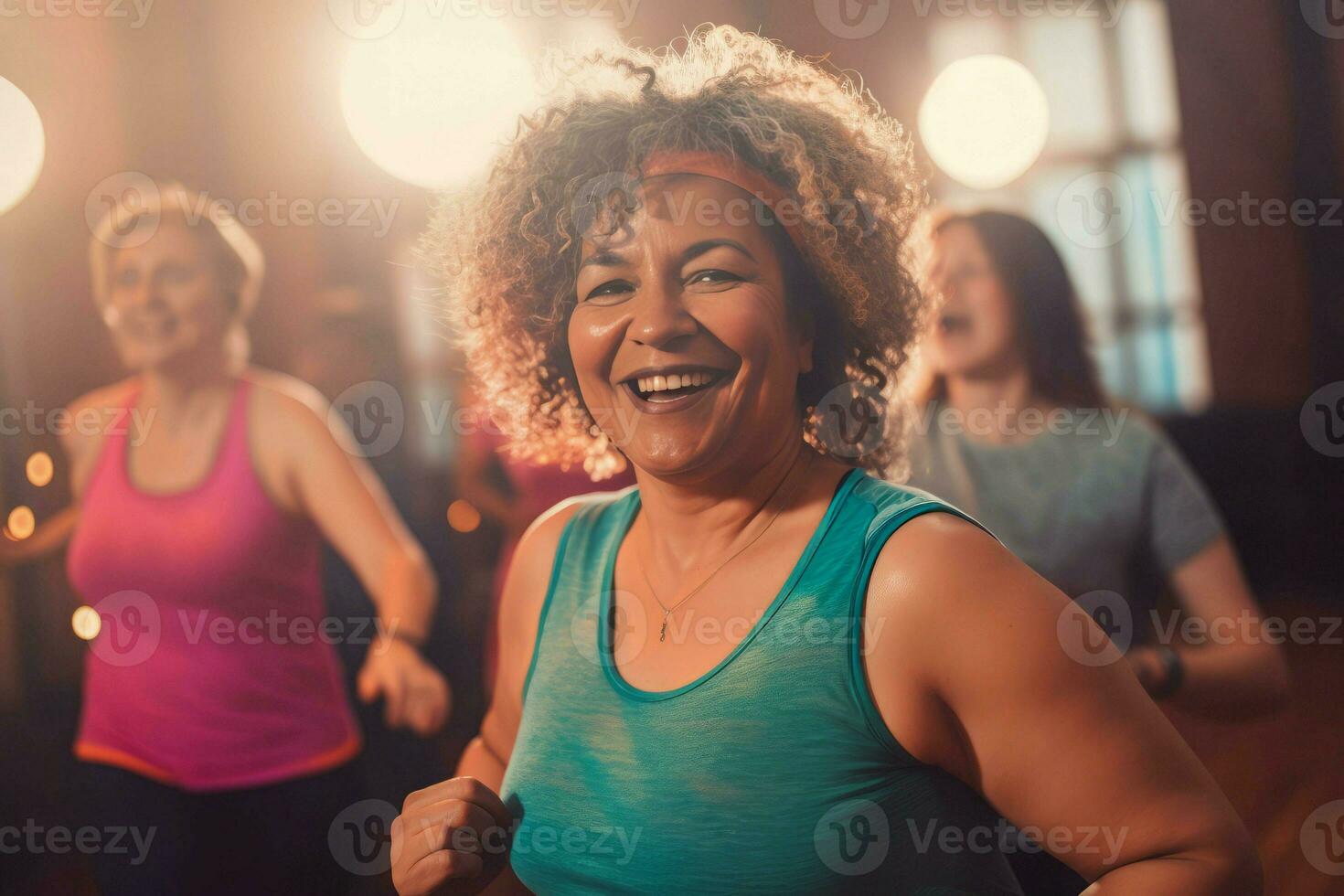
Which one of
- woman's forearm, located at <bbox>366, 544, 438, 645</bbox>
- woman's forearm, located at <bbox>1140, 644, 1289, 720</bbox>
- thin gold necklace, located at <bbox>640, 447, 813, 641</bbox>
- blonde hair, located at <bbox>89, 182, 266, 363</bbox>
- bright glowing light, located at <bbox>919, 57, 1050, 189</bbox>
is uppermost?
bright glowing light, located at <bbox>919, 57, 1050, 189</bbox>

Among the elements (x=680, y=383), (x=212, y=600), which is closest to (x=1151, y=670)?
(x=680, y=383)

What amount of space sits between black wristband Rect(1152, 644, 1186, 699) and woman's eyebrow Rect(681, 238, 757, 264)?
882 mm

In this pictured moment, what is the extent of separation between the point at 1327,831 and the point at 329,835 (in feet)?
7.10

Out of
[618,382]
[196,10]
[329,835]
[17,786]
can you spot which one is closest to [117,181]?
[196,10]

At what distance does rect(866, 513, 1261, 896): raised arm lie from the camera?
730mm

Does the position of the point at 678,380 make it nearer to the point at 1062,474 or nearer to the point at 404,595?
the point at 1062,474

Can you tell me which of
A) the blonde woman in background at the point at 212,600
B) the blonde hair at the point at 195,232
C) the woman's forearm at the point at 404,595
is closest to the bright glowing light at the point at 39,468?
the blonde woman in background at the point at 212,600

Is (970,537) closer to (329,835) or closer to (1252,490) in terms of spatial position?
(329,835)

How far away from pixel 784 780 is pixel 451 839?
1.04ft

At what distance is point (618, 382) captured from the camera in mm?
928

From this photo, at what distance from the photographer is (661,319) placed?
0.89 meters

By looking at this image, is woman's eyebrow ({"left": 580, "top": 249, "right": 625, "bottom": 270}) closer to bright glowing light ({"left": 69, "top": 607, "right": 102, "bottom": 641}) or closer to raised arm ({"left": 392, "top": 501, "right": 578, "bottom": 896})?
raised arm ({"left": 392, "top": 501, "right": 578, "bottom": 896})

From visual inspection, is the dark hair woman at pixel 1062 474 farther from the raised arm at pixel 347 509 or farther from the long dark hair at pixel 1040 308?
the raised arm at pixel 347 509

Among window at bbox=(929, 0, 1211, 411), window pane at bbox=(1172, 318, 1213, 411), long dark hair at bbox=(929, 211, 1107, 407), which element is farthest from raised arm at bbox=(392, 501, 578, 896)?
window pane at bbox=(1172, 318, 1213, 411)
